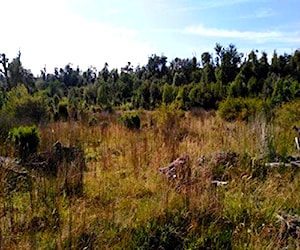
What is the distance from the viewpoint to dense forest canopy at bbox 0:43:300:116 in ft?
81.1

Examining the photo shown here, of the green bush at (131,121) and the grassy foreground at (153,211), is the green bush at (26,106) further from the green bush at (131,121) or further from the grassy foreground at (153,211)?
the grassy foreground at (153,211)

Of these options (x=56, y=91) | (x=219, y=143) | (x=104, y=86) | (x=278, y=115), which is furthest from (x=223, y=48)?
(x=219, y=143)

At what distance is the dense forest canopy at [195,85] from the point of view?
2471cm

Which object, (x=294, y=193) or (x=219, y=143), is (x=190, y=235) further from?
(x=219, y=143)

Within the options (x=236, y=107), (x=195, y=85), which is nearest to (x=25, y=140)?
(x=236, y=107)

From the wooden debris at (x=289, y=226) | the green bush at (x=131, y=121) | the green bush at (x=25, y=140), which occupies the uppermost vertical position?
the green bush at (x=25, y=140)

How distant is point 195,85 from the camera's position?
28.9 meters

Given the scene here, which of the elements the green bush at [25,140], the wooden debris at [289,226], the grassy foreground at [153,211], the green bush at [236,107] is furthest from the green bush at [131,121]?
the wooden debris at [289,226]

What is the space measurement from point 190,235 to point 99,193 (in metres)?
1.66

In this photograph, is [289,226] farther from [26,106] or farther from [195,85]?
[195,85]

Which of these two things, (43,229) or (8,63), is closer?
(43,229)

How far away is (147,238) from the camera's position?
3.51 m

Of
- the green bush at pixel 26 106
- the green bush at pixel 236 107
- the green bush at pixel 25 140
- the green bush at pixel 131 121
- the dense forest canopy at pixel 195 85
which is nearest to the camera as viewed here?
the green bush at pixel 25 140

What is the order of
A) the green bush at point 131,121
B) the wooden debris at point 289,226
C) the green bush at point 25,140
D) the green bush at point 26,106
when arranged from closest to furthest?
the wooden debris at point 289,226 → the green bush at point 25,140 → the green bush at point 131,121 → the green bush at point 26,106
